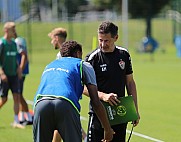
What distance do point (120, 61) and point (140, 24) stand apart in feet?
155

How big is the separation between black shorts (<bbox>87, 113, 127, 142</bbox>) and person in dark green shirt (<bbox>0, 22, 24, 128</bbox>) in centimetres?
574

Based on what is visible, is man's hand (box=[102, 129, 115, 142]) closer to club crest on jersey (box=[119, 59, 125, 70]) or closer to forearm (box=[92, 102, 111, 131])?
forearm (box=[92, 102, 111, 131])

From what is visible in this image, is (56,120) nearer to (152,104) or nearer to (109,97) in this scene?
(109,97)

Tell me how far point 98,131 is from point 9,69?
6.23m

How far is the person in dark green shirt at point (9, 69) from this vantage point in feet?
42.7

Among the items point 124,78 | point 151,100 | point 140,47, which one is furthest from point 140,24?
point 124,78

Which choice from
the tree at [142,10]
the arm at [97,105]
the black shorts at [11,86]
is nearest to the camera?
the arm at [97,105]

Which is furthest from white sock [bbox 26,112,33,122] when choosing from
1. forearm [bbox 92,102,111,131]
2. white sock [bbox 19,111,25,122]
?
forearm [bbox 92,102,111,131]

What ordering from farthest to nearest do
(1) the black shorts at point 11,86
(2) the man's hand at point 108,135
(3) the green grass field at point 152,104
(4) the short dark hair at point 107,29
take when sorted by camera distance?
(1) the black shorts at point 11,86, (3) the green grass field at point 152,104, (4) the short dark hair at point 107,29, (2) the man's hand at point 108,135

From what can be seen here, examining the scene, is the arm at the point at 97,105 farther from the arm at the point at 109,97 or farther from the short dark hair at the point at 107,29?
the short dark hair at the point at 107,29

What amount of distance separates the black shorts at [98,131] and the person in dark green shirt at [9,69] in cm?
574

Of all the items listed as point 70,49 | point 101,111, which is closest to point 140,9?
point 70,49

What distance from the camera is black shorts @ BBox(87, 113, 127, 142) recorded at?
728 centimetres

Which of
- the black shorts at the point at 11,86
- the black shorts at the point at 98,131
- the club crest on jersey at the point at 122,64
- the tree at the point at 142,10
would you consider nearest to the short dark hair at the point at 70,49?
the club crest on jersey at the point at 122,64
